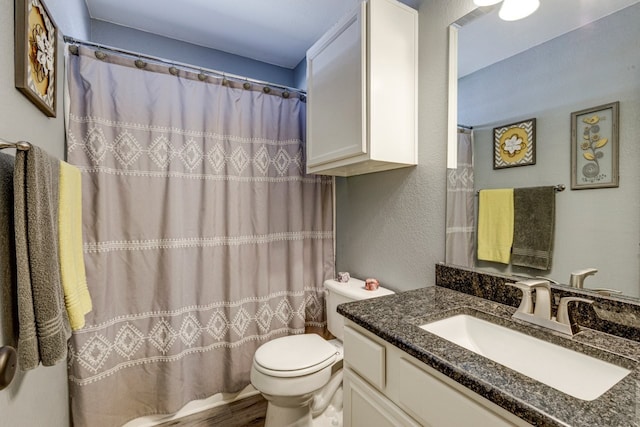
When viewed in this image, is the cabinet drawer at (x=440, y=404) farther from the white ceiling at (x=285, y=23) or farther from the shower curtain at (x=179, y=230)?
the shower curtain at (x=179, y=230)

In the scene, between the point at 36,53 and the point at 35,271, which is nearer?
the point at 35,271

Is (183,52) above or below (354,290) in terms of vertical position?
above

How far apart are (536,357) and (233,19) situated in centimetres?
222

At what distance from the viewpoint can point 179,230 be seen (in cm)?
160

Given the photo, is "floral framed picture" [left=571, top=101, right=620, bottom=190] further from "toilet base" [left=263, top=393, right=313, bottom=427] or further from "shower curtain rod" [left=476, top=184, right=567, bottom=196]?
"toilet base" [left=263, top=393, right=313, bottom=427]

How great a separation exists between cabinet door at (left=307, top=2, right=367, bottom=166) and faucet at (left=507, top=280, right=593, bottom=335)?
78 centimetres

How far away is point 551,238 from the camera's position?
3.15 ft

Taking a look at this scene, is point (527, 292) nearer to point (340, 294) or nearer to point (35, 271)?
point (340, 294)

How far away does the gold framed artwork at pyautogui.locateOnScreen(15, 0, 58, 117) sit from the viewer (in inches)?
32.6

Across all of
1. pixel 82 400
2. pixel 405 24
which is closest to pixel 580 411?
pixel 405 24

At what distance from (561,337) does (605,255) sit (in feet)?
0.92

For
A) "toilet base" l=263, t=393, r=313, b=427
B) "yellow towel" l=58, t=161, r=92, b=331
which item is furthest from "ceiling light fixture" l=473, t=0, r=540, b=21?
"toilet base" l=263, t=393, r=313, b=427

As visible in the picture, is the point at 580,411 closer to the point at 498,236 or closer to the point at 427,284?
the point at 498,236

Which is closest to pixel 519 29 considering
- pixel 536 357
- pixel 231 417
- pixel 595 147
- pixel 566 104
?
pixel 566 104
